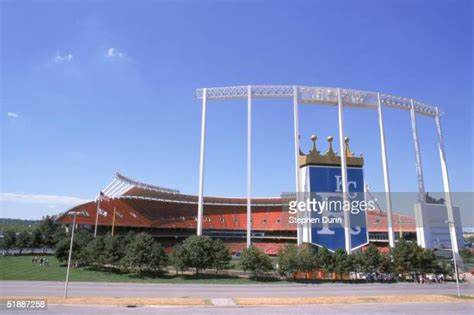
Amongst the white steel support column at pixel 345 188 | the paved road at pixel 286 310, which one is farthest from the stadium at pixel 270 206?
the paved road at pixel 286 310

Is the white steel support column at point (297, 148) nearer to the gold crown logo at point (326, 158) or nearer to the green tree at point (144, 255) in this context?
the gold crown logo at point (326, 158)

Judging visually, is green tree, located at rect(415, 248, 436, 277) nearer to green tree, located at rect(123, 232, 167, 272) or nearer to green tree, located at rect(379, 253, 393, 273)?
green tree, located at rect(379, 253, 393, 273)

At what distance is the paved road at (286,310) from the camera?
73.9ft

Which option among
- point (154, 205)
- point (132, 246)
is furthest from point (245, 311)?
point (154, 205)

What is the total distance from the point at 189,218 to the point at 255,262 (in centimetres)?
4269

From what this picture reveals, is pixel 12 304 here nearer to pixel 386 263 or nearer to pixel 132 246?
pixel 132 246

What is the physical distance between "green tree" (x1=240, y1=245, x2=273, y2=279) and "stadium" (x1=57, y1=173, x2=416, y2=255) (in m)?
24.7

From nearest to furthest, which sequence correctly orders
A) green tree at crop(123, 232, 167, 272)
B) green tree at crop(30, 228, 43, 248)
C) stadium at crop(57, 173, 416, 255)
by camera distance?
green tree at crop(123, 232, 167, 272)
green tree at crop(30, 228, 43, 248)
stadium at crop(57, 173, 416, 255)

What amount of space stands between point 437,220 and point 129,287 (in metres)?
44.9

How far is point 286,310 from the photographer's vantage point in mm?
23578

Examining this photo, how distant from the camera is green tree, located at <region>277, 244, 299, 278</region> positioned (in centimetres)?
4194

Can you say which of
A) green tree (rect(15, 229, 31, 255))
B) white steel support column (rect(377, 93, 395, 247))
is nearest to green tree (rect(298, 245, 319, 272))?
white steel support column (rect(377, 93, 395, 247))

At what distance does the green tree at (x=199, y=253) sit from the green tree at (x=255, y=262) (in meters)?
3.93

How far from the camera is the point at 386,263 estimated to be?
44.7m
